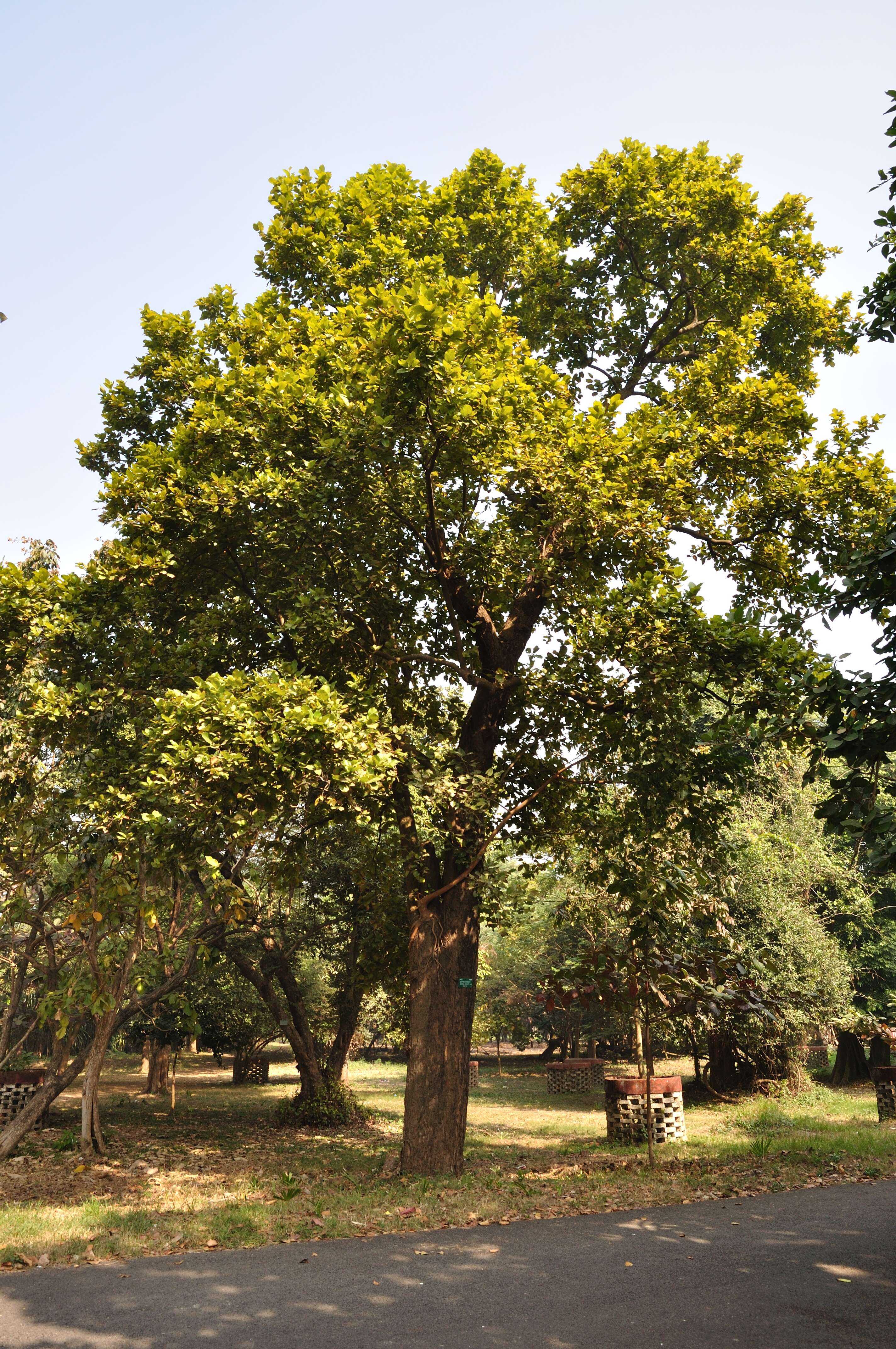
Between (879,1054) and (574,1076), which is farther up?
(879,1054)

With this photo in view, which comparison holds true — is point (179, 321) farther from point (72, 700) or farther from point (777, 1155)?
point (777, 1155)

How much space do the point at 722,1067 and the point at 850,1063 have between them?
7317mm

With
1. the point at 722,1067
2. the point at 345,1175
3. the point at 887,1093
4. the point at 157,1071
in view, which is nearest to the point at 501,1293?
the point at 345,1175

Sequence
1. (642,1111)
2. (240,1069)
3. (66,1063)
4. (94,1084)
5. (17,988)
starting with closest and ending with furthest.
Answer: (94,1084) < (66,1063) < (642,1111) < (17,988) < (240,1069)

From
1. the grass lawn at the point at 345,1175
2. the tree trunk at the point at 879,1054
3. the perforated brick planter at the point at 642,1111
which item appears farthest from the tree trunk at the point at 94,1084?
the tree trunk at the point at 879,1054

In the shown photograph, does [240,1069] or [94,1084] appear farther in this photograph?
[240,1069]

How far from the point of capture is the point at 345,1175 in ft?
39.6

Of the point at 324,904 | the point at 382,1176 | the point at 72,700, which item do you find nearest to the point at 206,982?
the point at 324,904

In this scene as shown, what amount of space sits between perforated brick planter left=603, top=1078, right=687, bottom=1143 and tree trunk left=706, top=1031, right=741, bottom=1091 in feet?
37.1

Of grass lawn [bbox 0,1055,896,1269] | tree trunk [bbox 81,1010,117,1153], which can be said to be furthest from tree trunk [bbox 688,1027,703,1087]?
tree trunk [bbox 81,1010,117,1153]

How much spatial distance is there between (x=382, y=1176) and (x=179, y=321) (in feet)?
41.4

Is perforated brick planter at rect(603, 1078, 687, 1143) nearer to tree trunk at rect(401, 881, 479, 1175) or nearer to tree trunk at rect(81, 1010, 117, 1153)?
tree trunk at rect(401, 881, 479, 1175)

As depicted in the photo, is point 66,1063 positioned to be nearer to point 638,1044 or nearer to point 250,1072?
point 638,1044

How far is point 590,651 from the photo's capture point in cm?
1263
